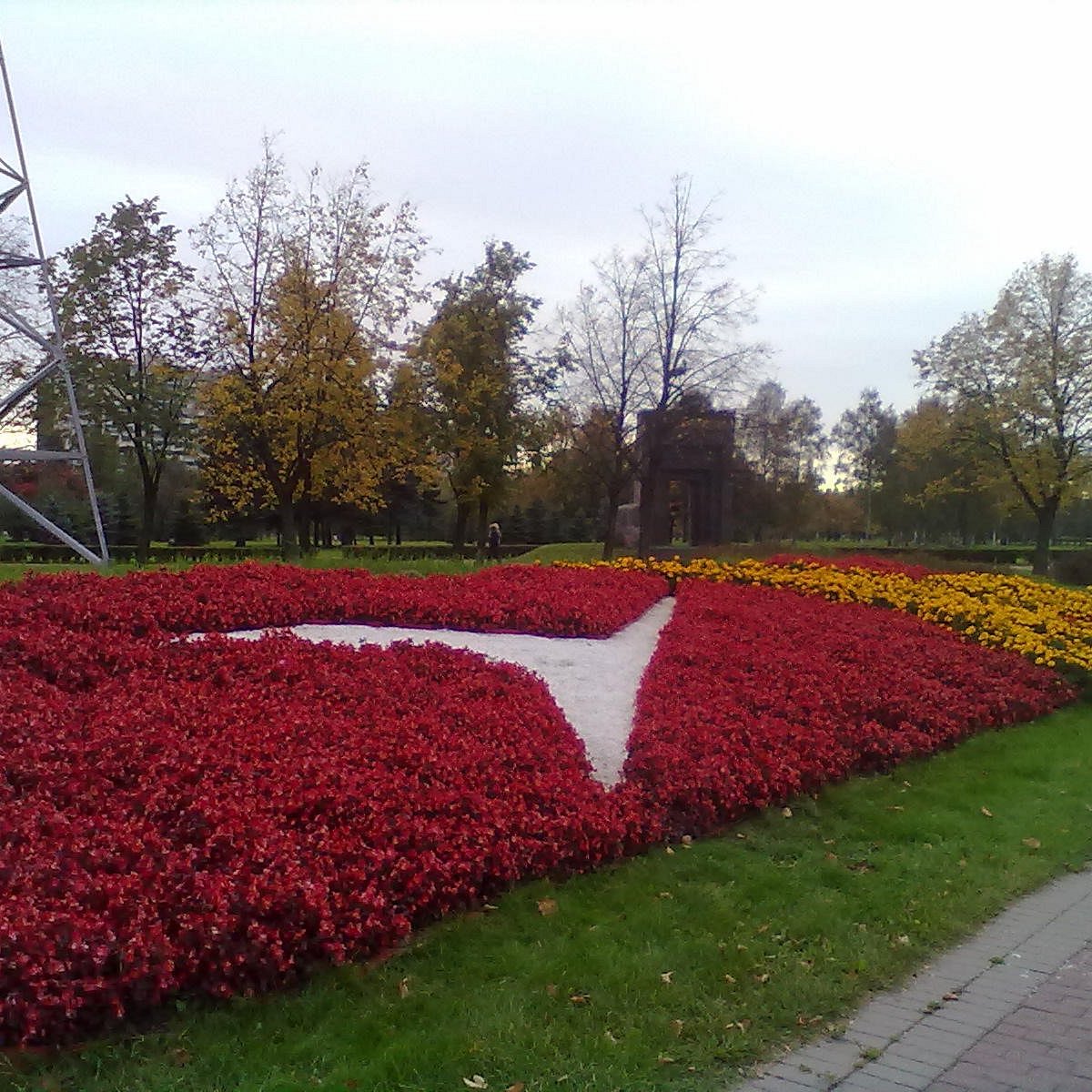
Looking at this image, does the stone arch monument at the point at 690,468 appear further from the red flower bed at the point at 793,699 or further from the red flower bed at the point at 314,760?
the red flower bed at the point at 314,760

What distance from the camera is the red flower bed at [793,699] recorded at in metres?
5.29

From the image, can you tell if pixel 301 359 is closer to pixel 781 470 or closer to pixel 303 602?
pixel 303 602

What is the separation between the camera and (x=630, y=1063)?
2996 millimetres

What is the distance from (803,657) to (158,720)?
4.66 m

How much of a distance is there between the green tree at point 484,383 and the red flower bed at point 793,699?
1476cm

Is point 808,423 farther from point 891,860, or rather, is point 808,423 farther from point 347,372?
point 891,860

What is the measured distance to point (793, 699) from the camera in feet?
21.8

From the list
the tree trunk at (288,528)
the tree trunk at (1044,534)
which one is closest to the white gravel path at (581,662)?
the tree trunk at (288,528)

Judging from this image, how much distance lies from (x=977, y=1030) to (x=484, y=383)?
2107 centimetres

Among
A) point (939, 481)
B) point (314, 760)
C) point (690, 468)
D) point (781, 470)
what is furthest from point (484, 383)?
point (781, 470)

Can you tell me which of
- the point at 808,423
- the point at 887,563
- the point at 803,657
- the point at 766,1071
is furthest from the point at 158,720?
the point at 808,423

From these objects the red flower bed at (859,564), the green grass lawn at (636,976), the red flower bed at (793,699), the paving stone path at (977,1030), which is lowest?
the paving stone path at (977,1030)

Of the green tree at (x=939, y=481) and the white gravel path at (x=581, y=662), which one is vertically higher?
the green tree at (x=939, y=481)

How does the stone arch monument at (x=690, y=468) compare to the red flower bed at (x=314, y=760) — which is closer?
the red flower bed at (x=314, y=760)
